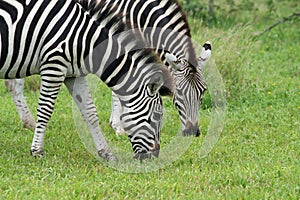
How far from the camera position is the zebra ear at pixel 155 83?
22.6 feet

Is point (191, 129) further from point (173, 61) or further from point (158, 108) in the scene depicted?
point (158, 108)

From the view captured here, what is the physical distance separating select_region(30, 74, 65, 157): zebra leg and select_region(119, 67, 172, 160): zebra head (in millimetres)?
784

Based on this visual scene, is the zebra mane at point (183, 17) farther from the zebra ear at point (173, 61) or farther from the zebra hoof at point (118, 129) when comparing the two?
the zebra hoof at point (118, 129)

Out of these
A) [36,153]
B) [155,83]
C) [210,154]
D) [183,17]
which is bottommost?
[36,153]

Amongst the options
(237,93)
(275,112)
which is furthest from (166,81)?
(237,93)

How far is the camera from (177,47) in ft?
26.1

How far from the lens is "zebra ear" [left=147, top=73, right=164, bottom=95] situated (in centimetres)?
689

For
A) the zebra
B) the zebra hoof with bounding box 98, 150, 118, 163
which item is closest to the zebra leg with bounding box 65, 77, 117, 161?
the zebra hoof with bounding box 98, 150, 118, 163

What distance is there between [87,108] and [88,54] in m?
0.77

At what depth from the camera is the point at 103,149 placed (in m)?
7.58

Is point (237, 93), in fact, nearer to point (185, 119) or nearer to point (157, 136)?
point (185, 119)

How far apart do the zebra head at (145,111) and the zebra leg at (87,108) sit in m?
0.57

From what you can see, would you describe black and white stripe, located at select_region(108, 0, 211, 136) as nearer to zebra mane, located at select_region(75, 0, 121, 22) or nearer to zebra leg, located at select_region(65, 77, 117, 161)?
zebra mane, located at select_region(75, 0, 121, 22)

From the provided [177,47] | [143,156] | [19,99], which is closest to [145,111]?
[143,156]
